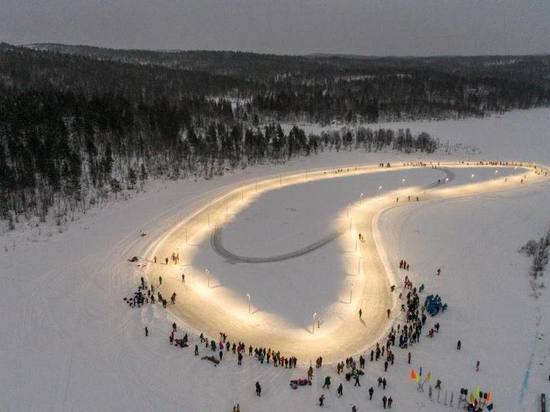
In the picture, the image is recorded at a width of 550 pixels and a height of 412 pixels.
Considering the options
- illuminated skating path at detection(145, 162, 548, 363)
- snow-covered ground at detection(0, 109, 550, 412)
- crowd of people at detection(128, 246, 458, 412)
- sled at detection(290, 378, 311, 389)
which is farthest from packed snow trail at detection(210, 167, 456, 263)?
sled at detection(290, 378, 311, 389)

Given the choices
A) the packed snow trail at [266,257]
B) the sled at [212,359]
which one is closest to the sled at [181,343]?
the sled at [212,359]

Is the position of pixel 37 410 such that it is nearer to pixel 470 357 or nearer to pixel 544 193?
pixel 470 357

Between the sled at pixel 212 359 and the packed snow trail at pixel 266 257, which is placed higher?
the packed snow trail at pixel 266 257

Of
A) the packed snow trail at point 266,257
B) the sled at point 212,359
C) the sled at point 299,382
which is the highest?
the packed snow trail at point 266,257

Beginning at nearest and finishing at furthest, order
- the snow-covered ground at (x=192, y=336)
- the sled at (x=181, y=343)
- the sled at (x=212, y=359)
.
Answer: the snow-covered ground at (x=192, y=336) → the sled at (x=212, y=359) → the sled at (x=181, y=343)

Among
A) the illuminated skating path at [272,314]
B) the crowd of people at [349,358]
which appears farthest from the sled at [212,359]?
the illuminated skating path at [272,314]

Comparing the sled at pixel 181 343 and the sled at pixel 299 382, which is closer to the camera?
the sled at pixel 299 382

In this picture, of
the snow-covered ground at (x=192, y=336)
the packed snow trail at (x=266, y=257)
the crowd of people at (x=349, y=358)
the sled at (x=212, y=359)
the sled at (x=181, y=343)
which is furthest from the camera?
the packed snow trail at (x=266, y=257)

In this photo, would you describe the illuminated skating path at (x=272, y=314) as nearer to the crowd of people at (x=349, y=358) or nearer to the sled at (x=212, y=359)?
the crowd of people at (x=349, y=358)
